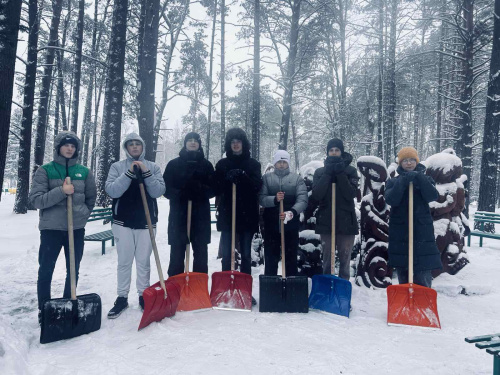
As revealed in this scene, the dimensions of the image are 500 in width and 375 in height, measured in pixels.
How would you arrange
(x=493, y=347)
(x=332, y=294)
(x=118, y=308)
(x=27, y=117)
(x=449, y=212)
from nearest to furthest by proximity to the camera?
(x=493, y=347) < (x=118, y=308) < (x=332, y=294) < (x=449, y=212) < (x=27, y=117)

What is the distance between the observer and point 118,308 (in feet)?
12.1

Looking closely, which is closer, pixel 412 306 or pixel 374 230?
pixel 412 306

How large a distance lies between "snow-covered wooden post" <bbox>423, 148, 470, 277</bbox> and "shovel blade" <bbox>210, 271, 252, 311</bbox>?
10.0ft

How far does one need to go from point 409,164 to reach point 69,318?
12.9 feet

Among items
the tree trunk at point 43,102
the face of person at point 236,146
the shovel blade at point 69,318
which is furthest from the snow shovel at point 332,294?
the tree trunk at point 43,102

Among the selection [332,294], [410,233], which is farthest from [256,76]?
[332,294]

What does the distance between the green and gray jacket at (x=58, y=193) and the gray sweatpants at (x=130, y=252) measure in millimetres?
424

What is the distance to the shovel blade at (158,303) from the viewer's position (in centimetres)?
329

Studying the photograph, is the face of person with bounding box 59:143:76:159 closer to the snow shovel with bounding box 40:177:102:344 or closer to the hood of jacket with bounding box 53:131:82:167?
the hood of jacket with bounding box 53:131:82:167

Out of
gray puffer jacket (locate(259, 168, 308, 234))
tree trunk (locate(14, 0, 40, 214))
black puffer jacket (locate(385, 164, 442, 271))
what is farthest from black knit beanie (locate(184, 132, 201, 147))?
tree trunk (locate(14, 0, 40, 214))

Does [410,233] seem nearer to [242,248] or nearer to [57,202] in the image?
[242,248]

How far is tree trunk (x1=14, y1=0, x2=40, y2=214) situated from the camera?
11430 mm

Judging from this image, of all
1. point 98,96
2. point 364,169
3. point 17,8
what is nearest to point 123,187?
point 17,8

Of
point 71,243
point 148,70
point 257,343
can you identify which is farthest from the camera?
point 148,70
